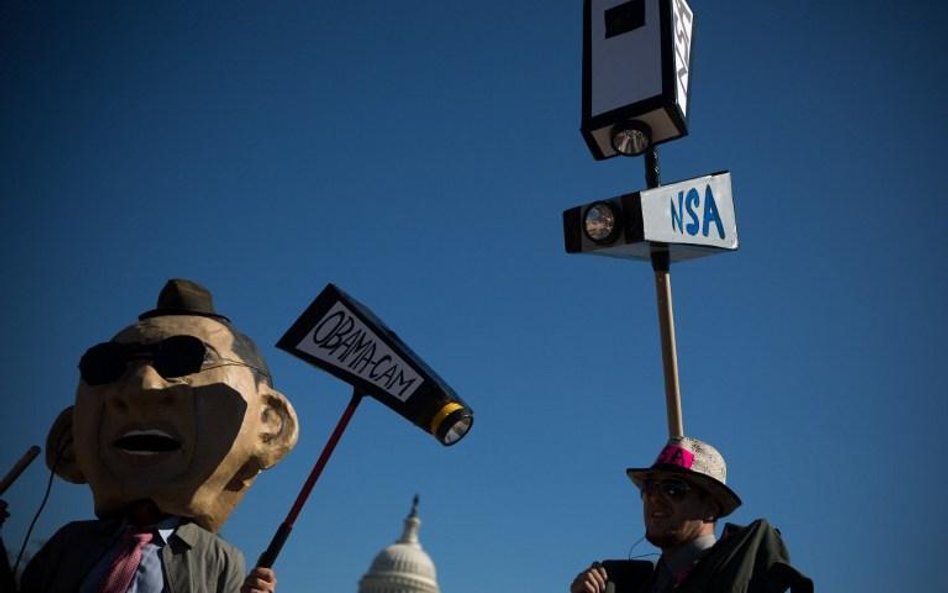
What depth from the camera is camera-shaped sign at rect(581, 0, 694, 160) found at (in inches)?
189

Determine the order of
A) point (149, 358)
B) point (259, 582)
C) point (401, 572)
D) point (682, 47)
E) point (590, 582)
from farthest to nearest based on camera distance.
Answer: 1. point (401, 572)
2. point (682, 47)
3. point (149, 358)
4. point (259, 582)
5. point (590, 582)

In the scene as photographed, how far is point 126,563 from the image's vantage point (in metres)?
4.04

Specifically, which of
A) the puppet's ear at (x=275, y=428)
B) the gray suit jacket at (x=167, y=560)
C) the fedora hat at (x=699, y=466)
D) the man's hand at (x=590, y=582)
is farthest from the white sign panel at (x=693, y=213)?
the gray suit jacket at (x=167, y=560)

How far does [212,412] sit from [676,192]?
2584 millimetres

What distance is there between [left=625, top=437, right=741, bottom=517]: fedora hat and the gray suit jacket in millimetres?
2050

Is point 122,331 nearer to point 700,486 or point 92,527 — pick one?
point 92,527

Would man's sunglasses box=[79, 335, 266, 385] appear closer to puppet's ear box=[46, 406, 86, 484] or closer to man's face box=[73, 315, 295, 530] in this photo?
man's face box=[73, 315, 295, 530]

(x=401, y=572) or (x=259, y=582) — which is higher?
(x=259, y=582)

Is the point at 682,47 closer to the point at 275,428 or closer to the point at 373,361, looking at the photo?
the point at 373,361

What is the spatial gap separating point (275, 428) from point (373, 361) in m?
0.92

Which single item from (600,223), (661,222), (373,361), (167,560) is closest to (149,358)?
(167,560)

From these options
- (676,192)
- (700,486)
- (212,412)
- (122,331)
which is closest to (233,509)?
(212,412)

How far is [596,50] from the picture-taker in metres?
5.16

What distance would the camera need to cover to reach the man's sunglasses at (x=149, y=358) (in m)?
4.52
